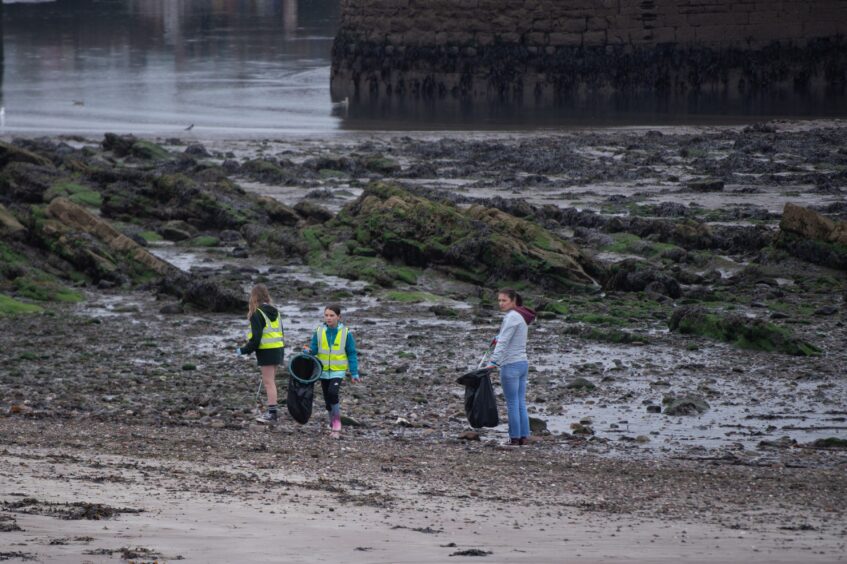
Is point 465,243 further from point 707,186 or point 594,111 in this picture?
point 594,111

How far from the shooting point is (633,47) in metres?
43.1

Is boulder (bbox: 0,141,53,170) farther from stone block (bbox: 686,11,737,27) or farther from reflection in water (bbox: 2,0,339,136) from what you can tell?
stone block (bbox: 686,11,737,27)

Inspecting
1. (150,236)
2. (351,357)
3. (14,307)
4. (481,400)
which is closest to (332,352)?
(351,357)


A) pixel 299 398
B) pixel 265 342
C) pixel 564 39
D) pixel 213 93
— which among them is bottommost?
pixel 299 398

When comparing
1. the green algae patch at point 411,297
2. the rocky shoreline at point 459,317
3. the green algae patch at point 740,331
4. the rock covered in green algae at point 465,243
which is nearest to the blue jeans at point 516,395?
the rocky shoreline at point 459,317

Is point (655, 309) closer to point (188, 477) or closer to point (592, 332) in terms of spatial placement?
point (592, 332)

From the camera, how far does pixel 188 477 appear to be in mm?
8352

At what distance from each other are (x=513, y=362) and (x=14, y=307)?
7.70 meters

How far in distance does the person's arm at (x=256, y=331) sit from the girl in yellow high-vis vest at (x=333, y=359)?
1.76 ft

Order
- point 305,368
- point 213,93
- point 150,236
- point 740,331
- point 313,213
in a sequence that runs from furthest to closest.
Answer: point 213,93 < point 313,213 < point 150,236 < point 740,331 < point 305,368

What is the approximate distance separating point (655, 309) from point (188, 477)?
28.4 feet

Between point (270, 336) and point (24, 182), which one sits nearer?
point (270, 336)

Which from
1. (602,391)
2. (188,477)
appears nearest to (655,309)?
(602,391)

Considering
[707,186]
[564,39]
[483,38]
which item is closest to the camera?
[707,186]
